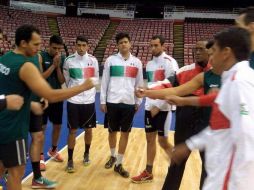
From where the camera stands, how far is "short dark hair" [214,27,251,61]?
6.38ft

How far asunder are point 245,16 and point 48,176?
3.43 meters

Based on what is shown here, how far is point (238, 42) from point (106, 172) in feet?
11.7

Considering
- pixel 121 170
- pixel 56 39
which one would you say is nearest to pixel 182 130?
pixel 121 170

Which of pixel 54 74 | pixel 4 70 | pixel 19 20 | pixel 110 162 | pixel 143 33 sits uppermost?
pixel 19 20

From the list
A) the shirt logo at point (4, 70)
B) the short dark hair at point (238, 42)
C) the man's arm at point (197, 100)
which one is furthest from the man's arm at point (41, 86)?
the short dark hair at point (238, 42)

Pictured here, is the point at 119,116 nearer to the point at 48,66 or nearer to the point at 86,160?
the point at 86,160

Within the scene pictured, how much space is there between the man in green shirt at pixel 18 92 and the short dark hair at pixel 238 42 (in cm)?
128

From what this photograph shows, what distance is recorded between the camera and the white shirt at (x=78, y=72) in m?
5.08

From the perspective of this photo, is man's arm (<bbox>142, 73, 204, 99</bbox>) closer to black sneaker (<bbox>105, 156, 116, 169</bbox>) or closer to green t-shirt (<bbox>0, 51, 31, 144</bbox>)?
green t-shirt (<bbox>0, 51, 31, 144</bbox>)

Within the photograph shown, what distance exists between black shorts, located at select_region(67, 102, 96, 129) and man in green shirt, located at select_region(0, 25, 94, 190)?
1.98 meters

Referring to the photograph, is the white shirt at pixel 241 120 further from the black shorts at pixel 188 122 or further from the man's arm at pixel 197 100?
the black shorts at pixel 188 122

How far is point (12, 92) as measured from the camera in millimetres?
2918

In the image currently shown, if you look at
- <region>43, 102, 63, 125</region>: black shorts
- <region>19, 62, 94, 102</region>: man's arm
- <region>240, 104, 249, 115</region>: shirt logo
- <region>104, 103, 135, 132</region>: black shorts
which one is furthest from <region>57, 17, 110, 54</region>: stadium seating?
<region>240, 104, 249, 115</region>: shirt logo

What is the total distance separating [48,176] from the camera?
185 inches
